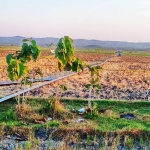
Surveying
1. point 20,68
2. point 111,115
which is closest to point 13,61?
point 20,68

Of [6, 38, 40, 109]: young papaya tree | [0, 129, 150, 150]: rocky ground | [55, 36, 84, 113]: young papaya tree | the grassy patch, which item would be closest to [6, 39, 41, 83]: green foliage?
[6, 38, 40, 109]: young papaya tree

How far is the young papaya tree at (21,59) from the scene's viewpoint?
6938 millimetres

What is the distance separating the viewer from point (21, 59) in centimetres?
721

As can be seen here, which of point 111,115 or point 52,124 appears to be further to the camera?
point 111,115

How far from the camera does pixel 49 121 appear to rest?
23.2ft

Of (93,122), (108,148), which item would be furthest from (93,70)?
(108,148)

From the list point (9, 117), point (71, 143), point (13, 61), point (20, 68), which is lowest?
point (71, 143)

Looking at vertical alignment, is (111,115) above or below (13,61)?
below

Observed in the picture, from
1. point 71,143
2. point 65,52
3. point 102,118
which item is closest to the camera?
point 71,143

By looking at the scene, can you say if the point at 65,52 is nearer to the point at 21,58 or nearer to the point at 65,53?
the point at 65,53

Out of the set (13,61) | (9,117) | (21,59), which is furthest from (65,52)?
(9,117)

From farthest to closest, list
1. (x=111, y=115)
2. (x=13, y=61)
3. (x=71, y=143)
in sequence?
(x=111, y=115)
(x=13, y=61)
(x=71, y=143)

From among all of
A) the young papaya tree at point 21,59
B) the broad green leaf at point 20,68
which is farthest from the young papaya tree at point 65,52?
the broad green leaf at point 20,68

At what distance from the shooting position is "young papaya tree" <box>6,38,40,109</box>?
22.8ft
